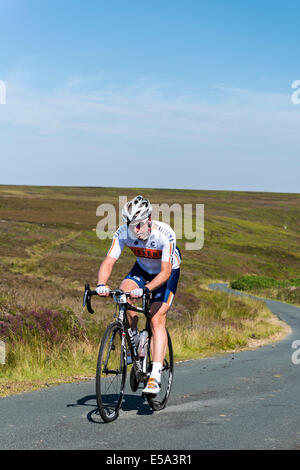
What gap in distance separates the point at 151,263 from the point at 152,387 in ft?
4.70

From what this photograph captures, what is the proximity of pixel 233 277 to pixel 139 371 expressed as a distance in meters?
65.8

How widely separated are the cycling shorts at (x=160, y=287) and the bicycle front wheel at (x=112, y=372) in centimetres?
75

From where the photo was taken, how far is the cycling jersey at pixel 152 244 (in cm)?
649

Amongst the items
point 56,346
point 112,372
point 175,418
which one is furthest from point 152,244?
point 56,346

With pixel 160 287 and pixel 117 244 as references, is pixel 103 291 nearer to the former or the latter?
pixel 117 244

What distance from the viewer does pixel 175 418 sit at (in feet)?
20.6

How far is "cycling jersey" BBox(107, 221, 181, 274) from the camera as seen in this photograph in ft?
21.3

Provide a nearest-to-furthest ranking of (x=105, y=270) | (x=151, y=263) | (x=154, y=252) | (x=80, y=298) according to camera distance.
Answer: (x=105, y=270) → (x=154, y=252) → (x=151, y=263) → (x=80, y=298)

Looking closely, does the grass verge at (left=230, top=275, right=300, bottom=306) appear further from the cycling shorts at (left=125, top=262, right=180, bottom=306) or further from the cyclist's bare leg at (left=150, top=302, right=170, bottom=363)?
the cyclist's bare leg at (left=150, top=302, right=170, bottom=363)

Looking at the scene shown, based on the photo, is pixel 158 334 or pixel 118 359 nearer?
pixel 118 359

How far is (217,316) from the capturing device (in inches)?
966

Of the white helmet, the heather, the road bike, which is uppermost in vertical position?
the white helmet

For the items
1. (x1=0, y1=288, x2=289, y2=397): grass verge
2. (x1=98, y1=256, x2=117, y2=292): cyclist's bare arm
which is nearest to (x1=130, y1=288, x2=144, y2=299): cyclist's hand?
(x1=98, y1=256, x2=117, y2=292): cyclist's bare arm

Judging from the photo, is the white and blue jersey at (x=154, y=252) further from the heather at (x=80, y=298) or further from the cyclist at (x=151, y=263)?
the heather at (x=80, y=298)
